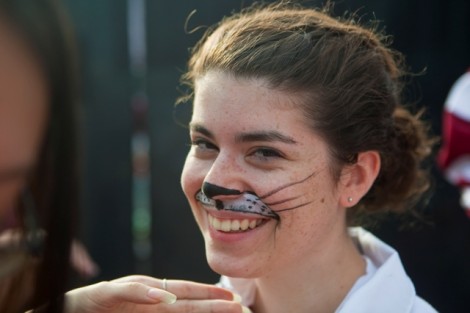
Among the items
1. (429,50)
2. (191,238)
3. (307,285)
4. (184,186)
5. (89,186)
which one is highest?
(429,50)

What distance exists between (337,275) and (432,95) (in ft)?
6.54

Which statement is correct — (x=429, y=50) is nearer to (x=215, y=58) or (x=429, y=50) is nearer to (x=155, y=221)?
(x=155, y=221)

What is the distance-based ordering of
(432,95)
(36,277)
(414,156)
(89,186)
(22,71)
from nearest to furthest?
(22,71)
(36,277)
(414,156)
(432,95)
(89,186)

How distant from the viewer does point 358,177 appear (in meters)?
1.96

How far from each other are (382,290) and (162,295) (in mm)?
583

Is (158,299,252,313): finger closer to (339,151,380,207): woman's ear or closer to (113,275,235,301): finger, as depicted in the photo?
(113,275,235,301): finger

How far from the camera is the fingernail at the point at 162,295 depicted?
167 cm

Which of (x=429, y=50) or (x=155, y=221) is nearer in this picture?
(x=429, y=50)

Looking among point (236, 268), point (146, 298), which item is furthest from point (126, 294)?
point (236, 268)

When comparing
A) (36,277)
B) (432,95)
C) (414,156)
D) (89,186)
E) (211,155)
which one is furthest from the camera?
(89,186)

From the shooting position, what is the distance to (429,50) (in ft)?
12.2

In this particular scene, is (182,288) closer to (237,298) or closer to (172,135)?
(237,298)

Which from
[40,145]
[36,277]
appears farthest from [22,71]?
[36,277]

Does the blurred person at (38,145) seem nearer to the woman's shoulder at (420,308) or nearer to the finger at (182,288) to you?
the finger at (182,288)
